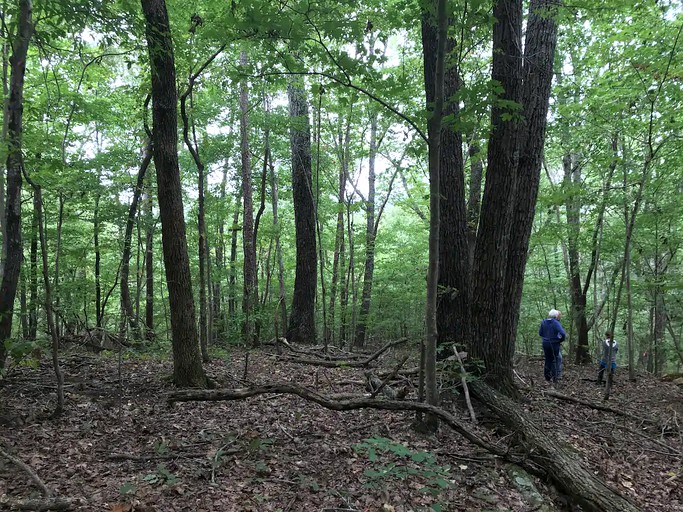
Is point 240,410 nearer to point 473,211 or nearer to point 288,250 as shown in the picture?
point 473,211

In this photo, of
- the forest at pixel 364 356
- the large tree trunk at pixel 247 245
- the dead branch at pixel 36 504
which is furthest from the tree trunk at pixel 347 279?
the dead branch at pixel 36 504

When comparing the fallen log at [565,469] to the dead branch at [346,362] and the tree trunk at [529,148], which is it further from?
the dead branch at [346,362]

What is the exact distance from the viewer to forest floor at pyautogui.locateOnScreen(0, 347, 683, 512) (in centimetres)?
338

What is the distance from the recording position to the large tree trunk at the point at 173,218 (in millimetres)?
5684

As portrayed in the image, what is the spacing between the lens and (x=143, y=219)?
37.6ft

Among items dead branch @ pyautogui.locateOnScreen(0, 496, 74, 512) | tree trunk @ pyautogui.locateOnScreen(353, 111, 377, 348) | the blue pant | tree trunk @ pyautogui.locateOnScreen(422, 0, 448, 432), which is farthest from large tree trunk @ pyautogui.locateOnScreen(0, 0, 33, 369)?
tree trunk @ pyautogui.locateOnScreen(353, 111, 377, 348)

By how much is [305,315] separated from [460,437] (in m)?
6.89

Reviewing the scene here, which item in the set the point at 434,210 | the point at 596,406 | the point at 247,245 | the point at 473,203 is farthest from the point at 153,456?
the point at 247,245

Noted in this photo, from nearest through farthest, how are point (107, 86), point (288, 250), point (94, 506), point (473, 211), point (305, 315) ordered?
point (94, 506)
point (473, 211)
point (305, 315)
point (107, 86)
point (288, 250)

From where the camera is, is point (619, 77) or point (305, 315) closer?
point (619, 77)

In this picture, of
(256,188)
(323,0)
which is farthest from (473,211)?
(256,188)

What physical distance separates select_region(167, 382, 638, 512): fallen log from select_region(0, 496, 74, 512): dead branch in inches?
86.6

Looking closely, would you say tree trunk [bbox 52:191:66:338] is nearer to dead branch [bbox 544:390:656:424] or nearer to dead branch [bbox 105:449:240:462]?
dead branch [bbox 105:449:240:462]

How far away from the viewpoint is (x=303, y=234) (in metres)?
11.4
